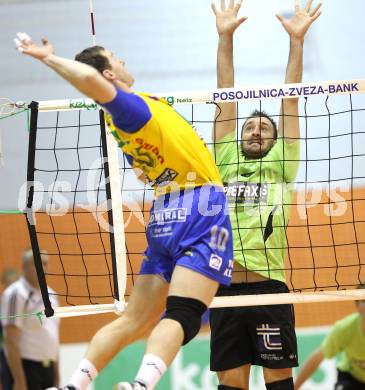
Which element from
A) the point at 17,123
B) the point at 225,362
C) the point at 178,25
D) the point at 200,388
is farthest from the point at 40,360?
the point at 178,25

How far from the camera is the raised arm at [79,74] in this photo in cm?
348

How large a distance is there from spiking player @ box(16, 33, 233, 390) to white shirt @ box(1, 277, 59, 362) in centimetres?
392

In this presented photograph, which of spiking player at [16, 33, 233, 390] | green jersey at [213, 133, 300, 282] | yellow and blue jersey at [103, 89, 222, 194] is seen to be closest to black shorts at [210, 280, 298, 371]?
green jersey at [213, 133, 300, 282]

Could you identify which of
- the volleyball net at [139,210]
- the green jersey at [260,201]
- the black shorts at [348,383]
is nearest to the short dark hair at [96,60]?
the green jersey at [260,201]

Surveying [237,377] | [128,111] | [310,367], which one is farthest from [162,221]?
[310,367]

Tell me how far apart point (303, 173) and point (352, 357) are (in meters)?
2.38

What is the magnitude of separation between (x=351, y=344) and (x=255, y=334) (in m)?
1.84

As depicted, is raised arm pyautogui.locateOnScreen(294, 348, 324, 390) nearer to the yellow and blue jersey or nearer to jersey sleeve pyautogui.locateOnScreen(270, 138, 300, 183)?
jersey sleeve pyautogui.locateOnScreen(270, 138, 300, 183)

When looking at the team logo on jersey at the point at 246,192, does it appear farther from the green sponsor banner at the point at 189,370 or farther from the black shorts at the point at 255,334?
the green sponsor banner at the point at 189,370

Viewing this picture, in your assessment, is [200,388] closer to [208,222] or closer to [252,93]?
[252,93]

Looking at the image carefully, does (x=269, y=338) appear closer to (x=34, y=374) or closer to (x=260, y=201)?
(x=260, y=201)

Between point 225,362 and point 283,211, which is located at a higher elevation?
point 283,211

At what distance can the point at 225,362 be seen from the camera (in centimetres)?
484

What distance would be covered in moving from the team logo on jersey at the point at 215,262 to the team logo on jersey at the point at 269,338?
1.21 m
